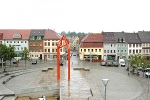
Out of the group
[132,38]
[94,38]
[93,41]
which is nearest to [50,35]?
[93,41]

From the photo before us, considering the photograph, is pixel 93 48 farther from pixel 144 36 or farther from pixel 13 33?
pixel 13 33

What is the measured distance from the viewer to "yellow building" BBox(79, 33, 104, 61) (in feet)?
251

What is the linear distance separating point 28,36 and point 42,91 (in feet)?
167

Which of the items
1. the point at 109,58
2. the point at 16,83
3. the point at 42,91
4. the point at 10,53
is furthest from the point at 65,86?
the point at 109,58

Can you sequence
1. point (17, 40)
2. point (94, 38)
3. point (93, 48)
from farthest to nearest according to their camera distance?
point (17, 40), point (94, 38), point (93, 48)

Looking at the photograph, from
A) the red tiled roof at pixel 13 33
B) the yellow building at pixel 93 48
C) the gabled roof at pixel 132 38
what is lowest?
the yellow building at pixel 93 48

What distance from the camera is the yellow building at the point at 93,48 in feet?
251

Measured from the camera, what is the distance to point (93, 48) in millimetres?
76625

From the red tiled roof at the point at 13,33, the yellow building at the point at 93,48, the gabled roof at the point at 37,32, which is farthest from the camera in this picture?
the gabled roof at the point at 37,32

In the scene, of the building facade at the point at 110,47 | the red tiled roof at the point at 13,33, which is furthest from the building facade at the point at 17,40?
the building facade at the point at 110,47

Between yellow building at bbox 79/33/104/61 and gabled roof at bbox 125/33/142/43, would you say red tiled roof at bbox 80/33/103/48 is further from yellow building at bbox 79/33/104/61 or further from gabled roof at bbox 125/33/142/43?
gabled roof at bbox 125/33/142/43

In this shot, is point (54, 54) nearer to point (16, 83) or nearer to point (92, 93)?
point (16, 83)

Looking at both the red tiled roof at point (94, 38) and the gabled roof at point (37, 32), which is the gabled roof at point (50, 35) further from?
the red tiled roof at point (94, 38)

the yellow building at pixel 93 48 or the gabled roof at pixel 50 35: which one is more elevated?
the gabled roof at pixel 50 35
